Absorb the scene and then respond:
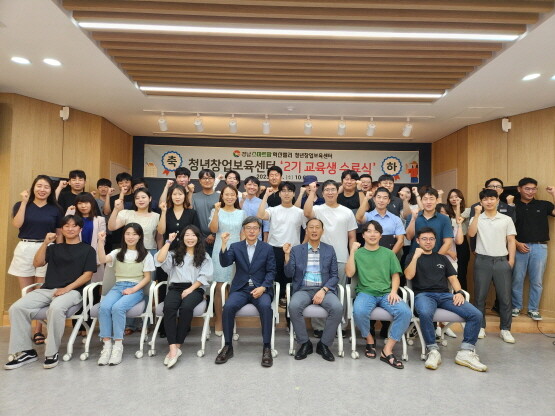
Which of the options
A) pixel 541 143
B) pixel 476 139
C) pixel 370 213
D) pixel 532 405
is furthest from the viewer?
pixel 476 139

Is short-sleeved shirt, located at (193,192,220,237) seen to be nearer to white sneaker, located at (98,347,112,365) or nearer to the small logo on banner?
white sneaker, located at (98,347,112,365)

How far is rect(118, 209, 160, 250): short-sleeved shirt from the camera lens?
371 centimetres

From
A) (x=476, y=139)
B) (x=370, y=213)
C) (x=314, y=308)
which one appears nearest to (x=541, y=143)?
(x=476, y=139)

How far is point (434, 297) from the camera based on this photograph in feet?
11.3

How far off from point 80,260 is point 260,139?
4.36 meters

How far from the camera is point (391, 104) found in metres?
4.83

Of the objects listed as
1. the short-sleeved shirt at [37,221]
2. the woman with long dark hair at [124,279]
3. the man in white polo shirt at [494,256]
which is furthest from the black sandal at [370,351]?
the short-sleeved shirt at [37,221]

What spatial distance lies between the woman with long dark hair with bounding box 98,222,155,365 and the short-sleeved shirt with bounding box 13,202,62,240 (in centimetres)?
76

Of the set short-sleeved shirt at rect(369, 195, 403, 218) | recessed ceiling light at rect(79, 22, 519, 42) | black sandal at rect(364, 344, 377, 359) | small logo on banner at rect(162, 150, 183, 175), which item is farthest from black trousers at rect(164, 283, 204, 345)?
small logo on banner at rect(162, 150, 183, 175)

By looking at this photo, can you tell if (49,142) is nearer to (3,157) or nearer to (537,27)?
(3,157)

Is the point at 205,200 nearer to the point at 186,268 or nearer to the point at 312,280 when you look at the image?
the point at 186,268

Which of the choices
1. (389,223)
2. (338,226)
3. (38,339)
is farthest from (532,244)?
(38,339)

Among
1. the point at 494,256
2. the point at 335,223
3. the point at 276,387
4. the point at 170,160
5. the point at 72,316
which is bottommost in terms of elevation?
the point at 276,387

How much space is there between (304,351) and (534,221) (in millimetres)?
3528
